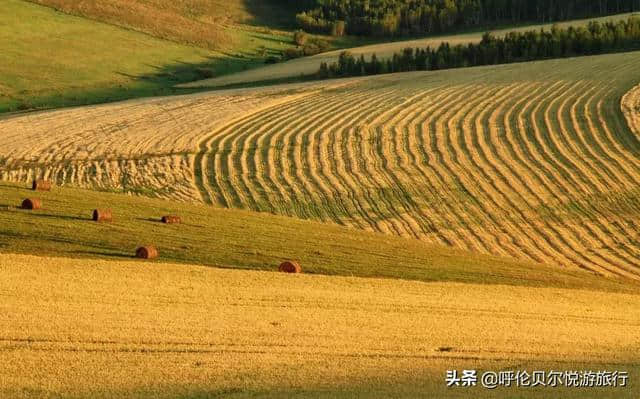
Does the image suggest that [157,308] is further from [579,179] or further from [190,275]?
[579,179]

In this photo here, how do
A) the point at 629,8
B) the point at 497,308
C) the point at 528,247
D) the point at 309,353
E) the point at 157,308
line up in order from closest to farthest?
1. the point at 309,353
2. the point at 157,308
3. the point at 497,308
4. the point at 528,247
5. the point at 629,8

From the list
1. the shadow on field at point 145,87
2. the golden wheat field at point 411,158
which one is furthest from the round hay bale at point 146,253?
the shadow on field at point 145,87

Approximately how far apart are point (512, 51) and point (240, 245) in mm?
53935

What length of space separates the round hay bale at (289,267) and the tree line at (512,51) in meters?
52.8

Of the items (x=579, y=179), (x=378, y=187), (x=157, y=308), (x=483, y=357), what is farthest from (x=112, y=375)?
(x=579, y=179)

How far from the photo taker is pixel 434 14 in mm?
129375

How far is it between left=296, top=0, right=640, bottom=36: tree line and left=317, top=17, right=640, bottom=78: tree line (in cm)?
4848

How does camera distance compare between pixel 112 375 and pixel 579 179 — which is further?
pixel 579 179

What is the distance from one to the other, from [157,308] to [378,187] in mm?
17914

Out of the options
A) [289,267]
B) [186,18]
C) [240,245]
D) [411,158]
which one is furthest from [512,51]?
[289,267]

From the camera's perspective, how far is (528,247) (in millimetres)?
29391

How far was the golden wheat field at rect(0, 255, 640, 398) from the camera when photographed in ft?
44.9

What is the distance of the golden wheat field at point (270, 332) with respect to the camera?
44.9 ft

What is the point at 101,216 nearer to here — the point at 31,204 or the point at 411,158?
the point at 31,204
